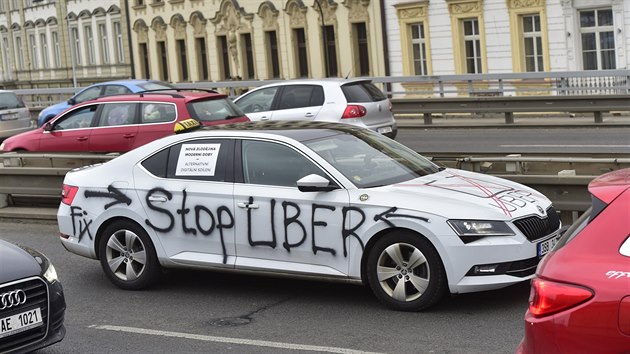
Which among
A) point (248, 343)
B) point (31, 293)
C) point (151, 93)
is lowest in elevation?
point (248, 343)

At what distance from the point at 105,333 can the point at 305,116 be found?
11.8 m

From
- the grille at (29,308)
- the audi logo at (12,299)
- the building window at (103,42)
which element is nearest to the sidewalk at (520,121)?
the grille at (29,308)

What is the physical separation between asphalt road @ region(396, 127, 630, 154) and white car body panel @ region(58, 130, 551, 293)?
10.5m

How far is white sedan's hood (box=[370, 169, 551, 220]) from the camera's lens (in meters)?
8.31

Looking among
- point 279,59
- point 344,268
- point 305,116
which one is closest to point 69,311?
point 344,268

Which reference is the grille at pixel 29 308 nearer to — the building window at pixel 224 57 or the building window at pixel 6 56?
the building window at pixel 224 57

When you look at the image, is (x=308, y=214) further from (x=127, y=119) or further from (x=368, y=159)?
(x=127, y=119)

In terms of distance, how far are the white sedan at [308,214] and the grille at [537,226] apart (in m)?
0.01

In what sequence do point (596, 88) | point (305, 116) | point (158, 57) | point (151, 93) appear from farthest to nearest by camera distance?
1. point (158, 57)
2. point (596, 88)
3. point (305, 116)
4. point (151, 93)

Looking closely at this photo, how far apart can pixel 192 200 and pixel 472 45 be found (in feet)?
91.4

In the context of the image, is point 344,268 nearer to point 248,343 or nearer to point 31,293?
point 248,343

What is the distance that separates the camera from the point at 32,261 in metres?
7.45

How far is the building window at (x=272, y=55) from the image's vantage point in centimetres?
4478

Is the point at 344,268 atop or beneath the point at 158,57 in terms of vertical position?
beneath
